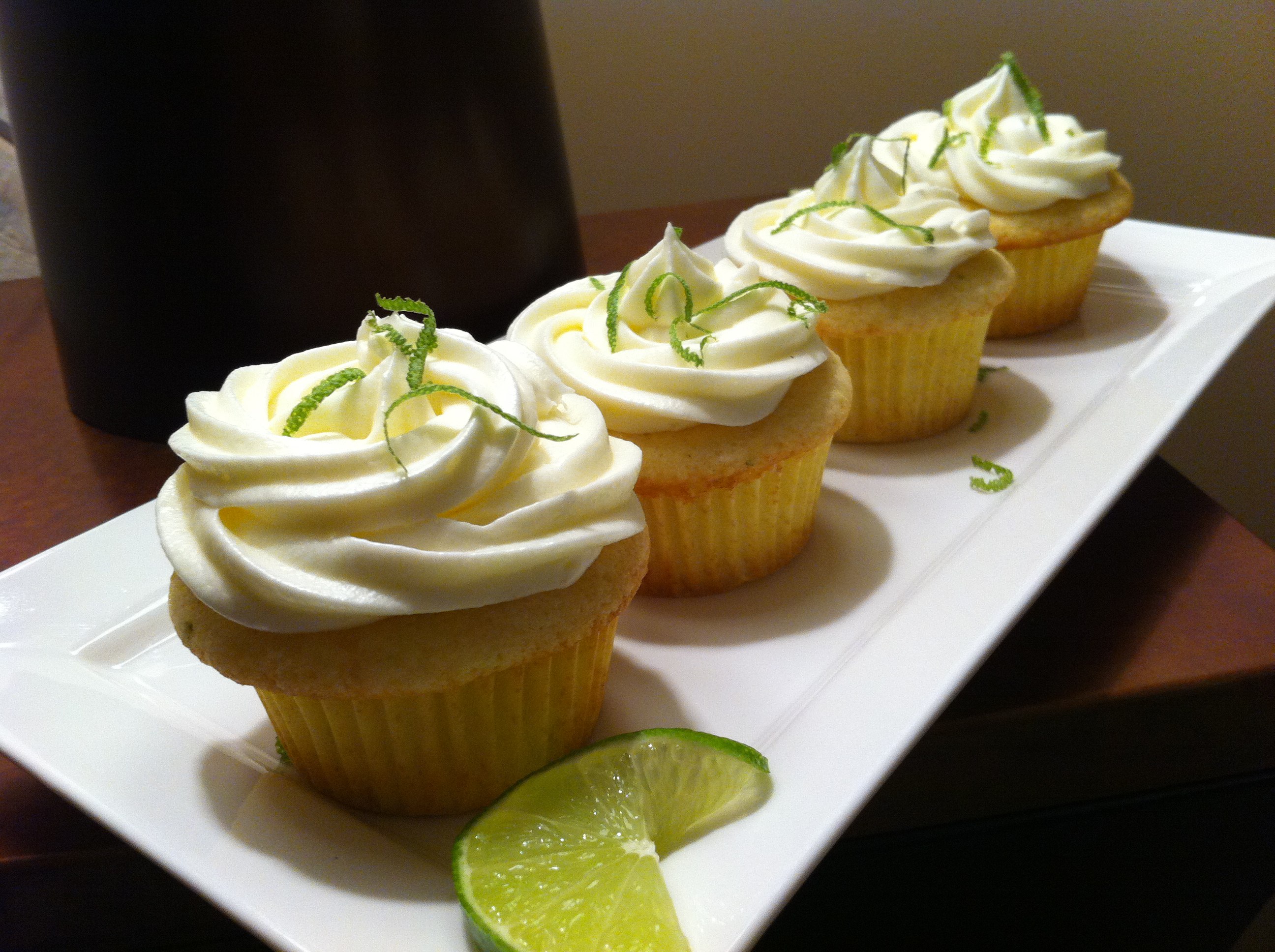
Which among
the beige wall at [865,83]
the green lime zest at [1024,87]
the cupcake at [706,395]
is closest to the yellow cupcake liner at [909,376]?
the cupcake at [706,395]

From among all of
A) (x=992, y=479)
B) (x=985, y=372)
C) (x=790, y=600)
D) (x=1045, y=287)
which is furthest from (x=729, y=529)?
(x=1045, y=287)

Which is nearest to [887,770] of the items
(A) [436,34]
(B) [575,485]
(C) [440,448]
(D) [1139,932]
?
(B) [575,485]

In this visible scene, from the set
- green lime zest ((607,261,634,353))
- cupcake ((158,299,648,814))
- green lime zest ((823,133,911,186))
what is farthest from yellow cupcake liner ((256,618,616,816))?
green lime zest ((823,133,911,186))

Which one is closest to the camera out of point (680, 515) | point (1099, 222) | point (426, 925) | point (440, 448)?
point (426, 925)

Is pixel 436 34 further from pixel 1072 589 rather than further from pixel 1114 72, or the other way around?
pixel 1114 72

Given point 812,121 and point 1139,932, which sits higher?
point 812,121

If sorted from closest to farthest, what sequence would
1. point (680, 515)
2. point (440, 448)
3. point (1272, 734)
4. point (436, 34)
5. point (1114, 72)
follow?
point (440, 448) → point (1272, 734) → point (680, 515) → point (436, 34) → point (1114, 72)

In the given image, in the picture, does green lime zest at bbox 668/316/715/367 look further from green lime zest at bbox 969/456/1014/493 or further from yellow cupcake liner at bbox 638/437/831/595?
green lime zest at bbox 969/456/1014/493
